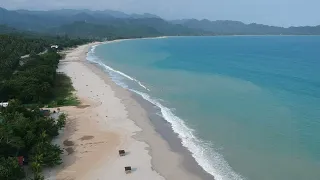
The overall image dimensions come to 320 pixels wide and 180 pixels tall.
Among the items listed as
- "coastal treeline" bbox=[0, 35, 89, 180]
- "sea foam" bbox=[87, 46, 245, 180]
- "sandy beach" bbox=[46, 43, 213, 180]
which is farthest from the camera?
"sandy beach" bbox=[46, 43, 213, 180]

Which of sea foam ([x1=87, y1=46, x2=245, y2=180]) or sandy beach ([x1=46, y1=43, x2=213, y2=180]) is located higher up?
sea foam ([x1=87, y1=46, x2=245, y2=180])

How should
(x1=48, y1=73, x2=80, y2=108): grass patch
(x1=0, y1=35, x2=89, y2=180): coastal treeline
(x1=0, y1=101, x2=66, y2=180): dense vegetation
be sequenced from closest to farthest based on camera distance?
(x1=0, y1=101, x2=66, y2=180): dense vegetation
(x1=0, y1=35, x2=89, y2=180): coastal treeline
(x1=48, y1=73, x2=80, y2=108): grass patch

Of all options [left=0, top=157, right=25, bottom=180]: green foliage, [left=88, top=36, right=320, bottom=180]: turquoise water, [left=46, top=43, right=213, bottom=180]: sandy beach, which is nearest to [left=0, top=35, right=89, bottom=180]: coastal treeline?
[left=0, top=157, right=25, bottom=180]: green foliage

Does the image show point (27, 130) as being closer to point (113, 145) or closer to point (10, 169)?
point (10, 169)

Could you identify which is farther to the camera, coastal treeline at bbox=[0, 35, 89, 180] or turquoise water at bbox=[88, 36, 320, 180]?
turquoise water at bbox=[88, 36, 320, 180]

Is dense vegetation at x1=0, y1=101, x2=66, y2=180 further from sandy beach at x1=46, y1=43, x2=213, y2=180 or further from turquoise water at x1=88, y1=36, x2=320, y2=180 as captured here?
turquoise water at x1=88, y1=36, x2=320, y2=180

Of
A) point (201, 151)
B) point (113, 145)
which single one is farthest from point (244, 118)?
point (113, 145)
